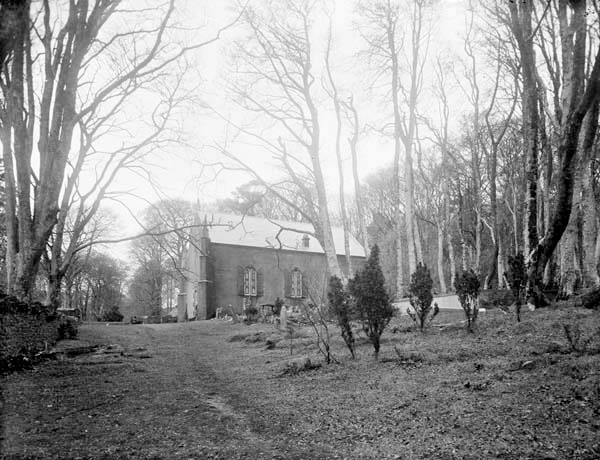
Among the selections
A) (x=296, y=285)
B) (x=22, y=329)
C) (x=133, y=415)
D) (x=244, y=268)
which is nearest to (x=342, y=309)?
(x=133, y=415)

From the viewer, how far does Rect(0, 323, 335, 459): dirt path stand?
13.6 ft

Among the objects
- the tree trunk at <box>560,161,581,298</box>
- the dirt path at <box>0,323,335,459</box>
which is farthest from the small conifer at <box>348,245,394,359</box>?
the tree trunk at <box>560,161,581,298</box>

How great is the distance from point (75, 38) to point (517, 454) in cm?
1156

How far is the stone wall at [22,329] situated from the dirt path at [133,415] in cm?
57

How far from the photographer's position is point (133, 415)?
5.34m

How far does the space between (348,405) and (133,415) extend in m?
2.77

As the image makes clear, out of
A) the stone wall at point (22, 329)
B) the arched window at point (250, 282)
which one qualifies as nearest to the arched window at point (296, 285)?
the arched window at point (250, 282)

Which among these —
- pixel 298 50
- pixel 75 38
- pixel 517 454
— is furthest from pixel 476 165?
pixel 517 454

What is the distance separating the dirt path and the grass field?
0.8 inches

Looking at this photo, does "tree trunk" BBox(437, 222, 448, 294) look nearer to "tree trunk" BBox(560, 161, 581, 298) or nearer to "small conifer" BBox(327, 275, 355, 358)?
"tree trunk" BBox(560, 161, 581, 298)

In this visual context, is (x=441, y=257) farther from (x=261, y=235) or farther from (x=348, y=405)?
(x=348, y=405)

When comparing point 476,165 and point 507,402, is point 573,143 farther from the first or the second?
point 476,165

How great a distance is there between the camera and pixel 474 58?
2062 centimetres

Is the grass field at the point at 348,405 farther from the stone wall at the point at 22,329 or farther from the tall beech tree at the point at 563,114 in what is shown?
the tall beech tree at the point at 563,114
